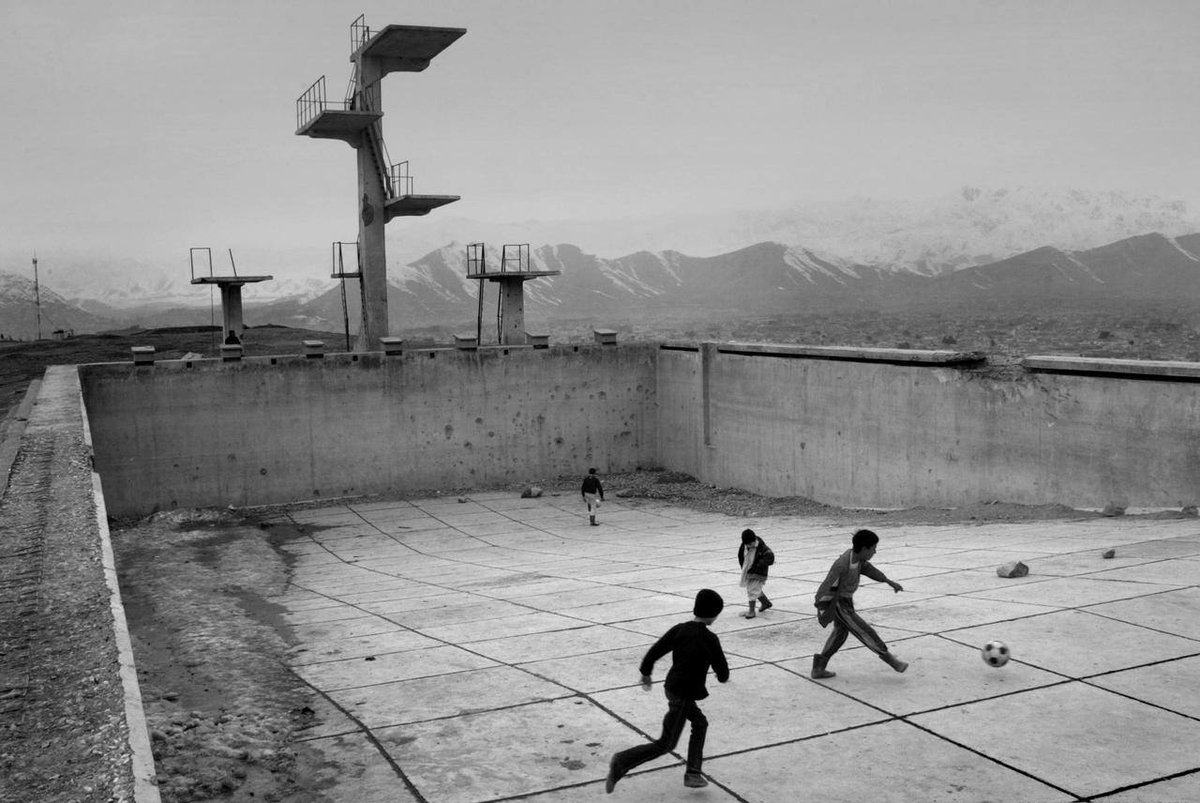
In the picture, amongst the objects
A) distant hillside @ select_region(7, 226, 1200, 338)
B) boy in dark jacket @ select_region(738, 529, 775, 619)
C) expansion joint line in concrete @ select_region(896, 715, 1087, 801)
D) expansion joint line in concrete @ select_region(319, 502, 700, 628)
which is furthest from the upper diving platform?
distant hillside @ select_region(7, 226, 1200, 338)

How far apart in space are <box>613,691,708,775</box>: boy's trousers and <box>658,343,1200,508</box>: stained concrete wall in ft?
43.7

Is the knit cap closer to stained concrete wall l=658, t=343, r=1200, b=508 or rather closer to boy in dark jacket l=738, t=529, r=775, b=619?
boy in dark jacket l=738, t=529, r=775, b=619

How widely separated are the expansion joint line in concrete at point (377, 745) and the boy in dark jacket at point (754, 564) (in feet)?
14.4

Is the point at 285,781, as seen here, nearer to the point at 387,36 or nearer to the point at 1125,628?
the point at 1125,628

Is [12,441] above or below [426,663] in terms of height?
above

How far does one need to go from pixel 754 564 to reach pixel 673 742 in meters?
4.83

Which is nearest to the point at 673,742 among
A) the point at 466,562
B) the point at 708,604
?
the point at 708,604

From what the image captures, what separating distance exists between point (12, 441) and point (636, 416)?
19.0 m

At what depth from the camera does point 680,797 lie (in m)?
7.19

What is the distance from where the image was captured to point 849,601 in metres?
9.20

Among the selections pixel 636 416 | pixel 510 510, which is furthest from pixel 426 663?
pixel 636 416

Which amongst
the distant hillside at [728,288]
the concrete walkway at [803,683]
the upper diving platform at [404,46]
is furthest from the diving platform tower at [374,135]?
the distant hillside at [728,288]

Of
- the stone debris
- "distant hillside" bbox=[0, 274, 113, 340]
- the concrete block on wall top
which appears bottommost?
the stone debris

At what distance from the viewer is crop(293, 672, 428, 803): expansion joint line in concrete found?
24.8 feet
